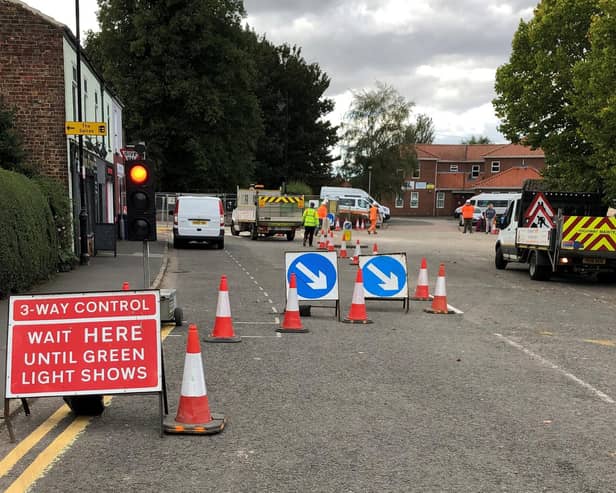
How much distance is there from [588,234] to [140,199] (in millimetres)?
10740

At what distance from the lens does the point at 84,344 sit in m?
5.05

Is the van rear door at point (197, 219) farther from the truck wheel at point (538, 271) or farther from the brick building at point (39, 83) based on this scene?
the truck wheel at point (538, 271)

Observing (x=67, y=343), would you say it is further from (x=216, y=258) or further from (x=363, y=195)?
(x=363, y=195)

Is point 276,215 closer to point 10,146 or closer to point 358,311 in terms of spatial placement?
point 10,146

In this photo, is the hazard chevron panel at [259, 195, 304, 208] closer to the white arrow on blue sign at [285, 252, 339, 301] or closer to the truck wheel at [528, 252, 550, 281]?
the truck wheel at [528, 252, 550, 281]

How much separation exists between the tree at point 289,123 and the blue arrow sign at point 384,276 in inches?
2284

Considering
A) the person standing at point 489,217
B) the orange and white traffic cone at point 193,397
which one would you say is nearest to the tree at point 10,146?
the orange and white traffic cone at point 193,397

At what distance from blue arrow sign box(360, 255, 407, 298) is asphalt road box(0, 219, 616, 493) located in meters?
0.50

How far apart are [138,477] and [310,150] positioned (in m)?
67.5

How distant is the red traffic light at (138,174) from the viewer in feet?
29.9

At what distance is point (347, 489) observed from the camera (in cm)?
397

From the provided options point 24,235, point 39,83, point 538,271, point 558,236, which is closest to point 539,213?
point 538,271

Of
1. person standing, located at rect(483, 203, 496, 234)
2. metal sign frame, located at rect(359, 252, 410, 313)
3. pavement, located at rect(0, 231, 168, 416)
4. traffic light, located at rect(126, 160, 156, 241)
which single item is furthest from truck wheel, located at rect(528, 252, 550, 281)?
person standing, located at rect(483, 203, 496, 234)

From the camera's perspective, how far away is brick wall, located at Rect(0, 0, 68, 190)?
16719 mm
